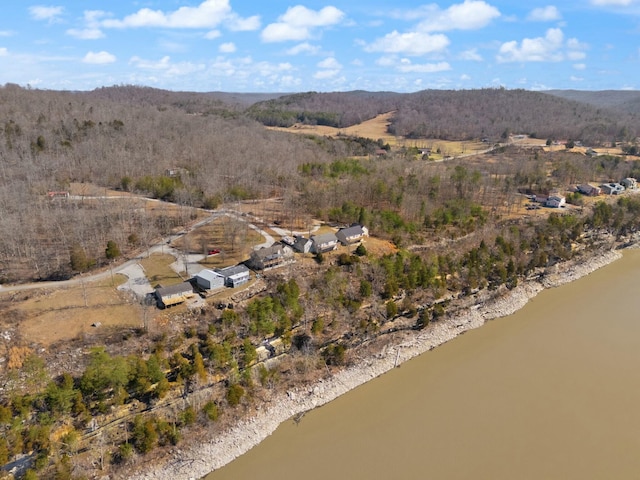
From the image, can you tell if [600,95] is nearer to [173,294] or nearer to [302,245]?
[302,245]

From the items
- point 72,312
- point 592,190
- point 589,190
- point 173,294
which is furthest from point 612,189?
point 72,312

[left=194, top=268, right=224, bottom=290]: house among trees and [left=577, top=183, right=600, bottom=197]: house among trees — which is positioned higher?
[left=577, top=183, right=600, bottom=197]: house among trees

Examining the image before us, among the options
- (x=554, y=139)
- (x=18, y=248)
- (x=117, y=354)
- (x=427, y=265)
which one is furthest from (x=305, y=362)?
(x=554, y=139)

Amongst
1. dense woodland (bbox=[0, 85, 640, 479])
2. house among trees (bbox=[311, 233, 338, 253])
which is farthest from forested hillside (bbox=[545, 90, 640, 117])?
house among trees (bbox=[311, 233, 338, 253])

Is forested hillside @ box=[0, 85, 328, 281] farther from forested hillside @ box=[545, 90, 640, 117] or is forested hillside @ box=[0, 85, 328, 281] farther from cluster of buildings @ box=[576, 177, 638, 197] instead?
forested hillside @ box=[545, 90, 640, 117]

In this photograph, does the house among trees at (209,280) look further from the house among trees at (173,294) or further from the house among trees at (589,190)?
the house among trees at (589,190)
